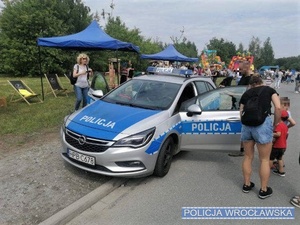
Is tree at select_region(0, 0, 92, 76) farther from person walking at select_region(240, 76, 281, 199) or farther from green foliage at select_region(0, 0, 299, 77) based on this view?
person walking at select_region(240, 76, 281, 199)

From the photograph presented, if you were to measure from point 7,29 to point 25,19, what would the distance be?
2.37 metres

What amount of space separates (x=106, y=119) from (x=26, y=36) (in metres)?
24.9

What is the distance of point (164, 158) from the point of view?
427cm

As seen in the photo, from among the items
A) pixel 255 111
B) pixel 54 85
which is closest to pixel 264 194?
pixel 255 111

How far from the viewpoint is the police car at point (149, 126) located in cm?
377

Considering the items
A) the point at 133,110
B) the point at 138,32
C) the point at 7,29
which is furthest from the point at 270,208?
the point at 138,32

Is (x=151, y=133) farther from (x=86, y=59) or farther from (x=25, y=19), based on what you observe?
(x=25, y=19)

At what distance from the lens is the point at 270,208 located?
359 centimetres

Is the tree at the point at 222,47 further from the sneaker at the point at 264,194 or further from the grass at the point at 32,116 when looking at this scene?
the sneaker at the point at 264,194

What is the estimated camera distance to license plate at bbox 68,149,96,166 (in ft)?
12.4

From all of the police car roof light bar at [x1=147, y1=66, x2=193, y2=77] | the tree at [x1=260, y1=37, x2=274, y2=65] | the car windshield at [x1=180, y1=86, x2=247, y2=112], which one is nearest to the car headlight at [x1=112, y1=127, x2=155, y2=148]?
the car windshield at [x1=180, y1=86, x2=247, y2=112]

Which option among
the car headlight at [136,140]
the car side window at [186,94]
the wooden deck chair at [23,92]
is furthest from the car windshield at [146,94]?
the wooden deck chair at [23,92]

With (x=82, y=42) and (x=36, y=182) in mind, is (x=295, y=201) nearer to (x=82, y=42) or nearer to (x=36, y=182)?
(x=36, y=182)

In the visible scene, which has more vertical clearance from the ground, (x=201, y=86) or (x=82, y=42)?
(x=82, y=42)
